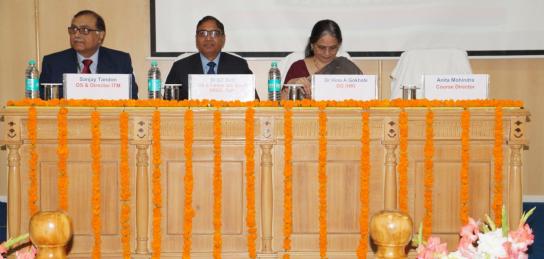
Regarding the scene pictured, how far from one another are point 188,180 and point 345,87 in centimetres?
101

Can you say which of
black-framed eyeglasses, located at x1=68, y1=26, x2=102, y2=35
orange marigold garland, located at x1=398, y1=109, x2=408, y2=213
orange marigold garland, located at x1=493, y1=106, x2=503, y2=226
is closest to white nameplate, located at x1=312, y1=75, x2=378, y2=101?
orange marigold garland, located at x1=398, y1=109, x2=408, y2=213

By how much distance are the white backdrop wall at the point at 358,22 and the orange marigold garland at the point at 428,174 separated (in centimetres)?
265

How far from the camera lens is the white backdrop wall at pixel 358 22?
5738mm

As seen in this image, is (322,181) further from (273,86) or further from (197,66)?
(197,66)

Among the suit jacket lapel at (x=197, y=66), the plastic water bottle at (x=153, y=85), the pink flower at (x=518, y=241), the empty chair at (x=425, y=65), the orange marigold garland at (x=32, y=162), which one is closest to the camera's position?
the pink flower at (x=518, y=241)

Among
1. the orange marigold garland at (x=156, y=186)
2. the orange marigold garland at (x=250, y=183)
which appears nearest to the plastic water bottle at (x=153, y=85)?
the orange marigold garland at (x=156, y=186)

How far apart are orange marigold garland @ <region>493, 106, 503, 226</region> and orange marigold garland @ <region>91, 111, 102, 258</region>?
2139 mm

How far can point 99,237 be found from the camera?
3246 millimetres

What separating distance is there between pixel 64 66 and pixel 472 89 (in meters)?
2.75

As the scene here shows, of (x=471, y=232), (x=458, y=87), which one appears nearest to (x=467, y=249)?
(x=471, y=232)

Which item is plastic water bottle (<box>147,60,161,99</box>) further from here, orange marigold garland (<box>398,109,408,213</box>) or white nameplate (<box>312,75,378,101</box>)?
orange marigold garland (<box>398,109,408,213</box>)

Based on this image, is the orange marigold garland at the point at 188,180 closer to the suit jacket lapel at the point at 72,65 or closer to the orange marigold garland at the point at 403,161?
the orange marigold garland at the point at 403,161

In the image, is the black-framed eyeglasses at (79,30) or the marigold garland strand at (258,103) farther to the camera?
the black-framed eyeglasses at (79,30)

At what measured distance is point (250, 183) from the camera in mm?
3258
